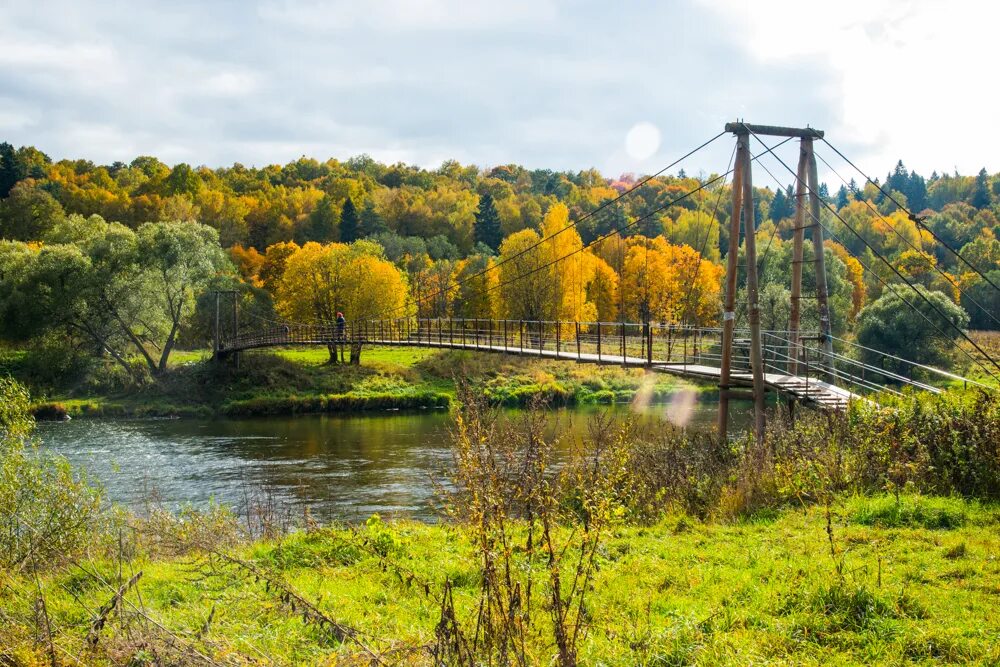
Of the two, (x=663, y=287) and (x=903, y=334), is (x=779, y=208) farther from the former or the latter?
(x=903, y=334)

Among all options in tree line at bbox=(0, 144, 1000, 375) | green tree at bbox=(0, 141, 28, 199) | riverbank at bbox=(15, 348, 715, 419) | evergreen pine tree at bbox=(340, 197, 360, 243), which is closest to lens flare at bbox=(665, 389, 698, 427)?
riverbank at bbox=(15, 348, 715, 419)

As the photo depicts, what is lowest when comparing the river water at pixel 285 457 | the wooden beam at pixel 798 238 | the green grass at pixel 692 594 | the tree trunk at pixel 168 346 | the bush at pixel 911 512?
the river water at pixel 285 457

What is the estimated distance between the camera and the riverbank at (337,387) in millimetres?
25578

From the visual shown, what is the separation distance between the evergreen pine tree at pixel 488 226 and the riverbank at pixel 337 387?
86.3ft

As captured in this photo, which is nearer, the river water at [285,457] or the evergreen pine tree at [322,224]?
the river water at [285,457]

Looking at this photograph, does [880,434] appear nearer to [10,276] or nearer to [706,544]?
[706,544]

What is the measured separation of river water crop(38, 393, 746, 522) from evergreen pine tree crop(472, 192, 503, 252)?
110 feet

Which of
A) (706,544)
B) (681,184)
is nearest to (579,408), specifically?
(706,544)

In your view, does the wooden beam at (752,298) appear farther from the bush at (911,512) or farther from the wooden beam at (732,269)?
the bush at (911,512)

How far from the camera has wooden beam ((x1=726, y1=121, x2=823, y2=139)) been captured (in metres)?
10.2

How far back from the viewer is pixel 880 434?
709cm

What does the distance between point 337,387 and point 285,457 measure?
441 inches

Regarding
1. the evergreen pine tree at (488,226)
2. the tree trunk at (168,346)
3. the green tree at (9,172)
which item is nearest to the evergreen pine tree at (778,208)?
the evergreen pine tree at (488,226)

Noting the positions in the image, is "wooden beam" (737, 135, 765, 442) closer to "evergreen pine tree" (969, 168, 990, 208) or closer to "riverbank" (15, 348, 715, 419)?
"riverbank" (15, 348, 715, 419)
